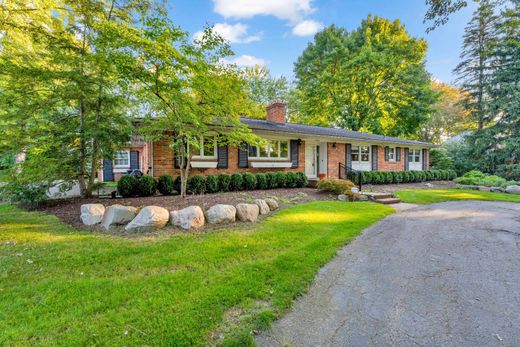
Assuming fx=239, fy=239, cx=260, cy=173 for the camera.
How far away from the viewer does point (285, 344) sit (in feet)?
6.40

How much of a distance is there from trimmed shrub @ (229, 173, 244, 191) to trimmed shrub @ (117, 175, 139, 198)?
3.38 meters

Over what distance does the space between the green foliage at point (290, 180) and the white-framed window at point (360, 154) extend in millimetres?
5587

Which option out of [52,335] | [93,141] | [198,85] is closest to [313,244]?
[52,335]

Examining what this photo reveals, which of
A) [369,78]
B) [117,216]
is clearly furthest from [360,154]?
[117,216]

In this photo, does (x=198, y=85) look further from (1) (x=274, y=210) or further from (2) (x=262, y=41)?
(2) (x=262, y=41)

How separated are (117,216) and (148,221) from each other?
2.84 ft

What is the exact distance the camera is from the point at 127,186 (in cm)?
771

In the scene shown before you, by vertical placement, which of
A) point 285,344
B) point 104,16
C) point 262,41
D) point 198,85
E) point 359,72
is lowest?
point 285,344

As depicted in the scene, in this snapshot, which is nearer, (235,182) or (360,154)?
(235,182)

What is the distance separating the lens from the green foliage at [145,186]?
792cm

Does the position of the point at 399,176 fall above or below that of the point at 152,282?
above

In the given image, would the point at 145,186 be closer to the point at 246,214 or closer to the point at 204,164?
the point at 204,164

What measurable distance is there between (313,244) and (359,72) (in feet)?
67.9

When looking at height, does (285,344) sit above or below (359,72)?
below
